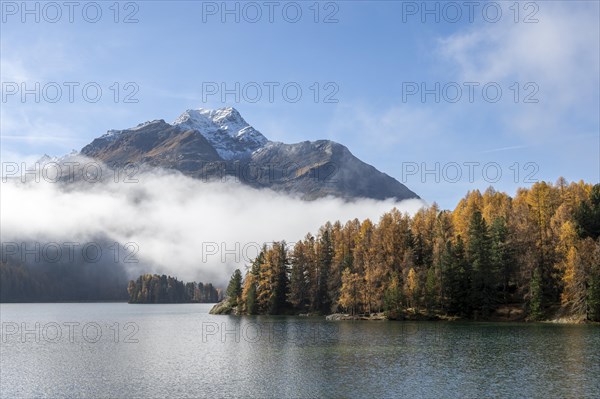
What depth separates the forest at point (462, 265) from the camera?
392 ft

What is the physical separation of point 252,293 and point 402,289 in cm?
5315

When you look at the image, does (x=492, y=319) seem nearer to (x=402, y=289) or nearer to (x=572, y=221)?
(x=402, y=289)

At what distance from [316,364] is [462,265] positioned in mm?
76650

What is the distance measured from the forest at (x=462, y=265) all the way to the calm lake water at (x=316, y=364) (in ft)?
79.8

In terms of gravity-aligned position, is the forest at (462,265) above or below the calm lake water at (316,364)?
above

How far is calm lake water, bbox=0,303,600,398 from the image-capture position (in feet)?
162

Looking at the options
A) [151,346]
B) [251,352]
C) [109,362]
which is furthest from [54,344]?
[251,352]

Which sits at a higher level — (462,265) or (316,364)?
(462,265)

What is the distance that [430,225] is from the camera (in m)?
153

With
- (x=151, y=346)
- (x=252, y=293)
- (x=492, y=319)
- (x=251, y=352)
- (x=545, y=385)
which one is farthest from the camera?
(x=252, y=293)

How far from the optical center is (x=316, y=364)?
207ft

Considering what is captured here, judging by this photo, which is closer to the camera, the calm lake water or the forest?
the calm lake water

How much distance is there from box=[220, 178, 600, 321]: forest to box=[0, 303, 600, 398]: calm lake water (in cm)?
2433

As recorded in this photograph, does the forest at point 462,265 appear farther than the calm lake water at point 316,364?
Yes
